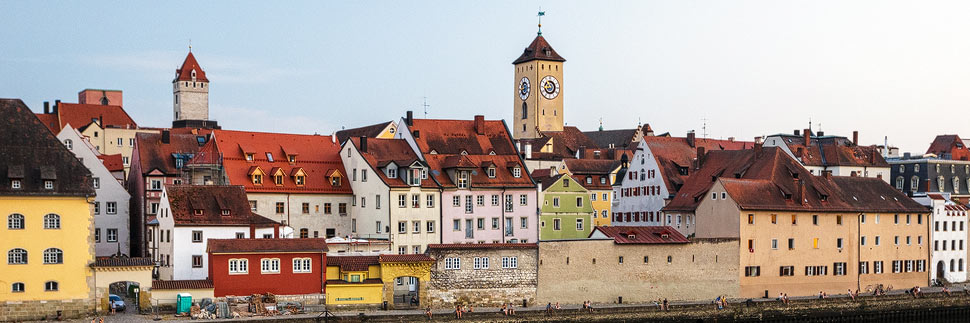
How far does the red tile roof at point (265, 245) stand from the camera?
64.2 m

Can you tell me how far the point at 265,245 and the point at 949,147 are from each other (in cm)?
9512

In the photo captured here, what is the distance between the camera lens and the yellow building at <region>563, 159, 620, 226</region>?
104850 millimetres

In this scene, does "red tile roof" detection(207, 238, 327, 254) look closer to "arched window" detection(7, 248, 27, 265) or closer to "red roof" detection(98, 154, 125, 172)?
"arched window" detection(7, 248, 27, 265)

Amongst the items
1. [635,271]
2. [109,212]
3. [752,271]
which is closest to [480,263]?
[635,271]

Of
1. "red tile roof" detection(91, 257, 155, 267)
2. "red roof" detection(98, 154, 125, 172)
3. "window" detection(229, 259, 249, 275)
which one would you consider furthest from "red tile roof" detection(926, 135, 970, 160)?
"red tile roof" detection(91, 257, 155, 267)

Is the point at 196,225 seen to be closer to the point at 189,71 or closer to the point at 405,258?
the point at 405,258

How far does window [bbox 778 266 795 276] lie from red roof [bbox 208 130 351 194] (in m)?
28.4

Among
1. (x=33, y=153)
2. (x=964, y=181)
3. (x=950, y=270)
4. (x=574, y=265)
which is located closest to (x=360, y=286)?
(x=574, y=265)

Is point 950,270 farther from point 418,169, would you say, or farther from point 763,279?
point 418,169

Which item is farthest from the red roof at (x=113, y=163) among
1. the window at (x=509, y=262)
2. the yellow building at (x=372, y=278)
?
the window at (x=509, y=262)

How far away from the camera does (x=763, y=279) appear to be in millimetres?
78688

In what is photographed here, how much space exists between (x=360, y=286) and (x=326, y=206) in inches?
673

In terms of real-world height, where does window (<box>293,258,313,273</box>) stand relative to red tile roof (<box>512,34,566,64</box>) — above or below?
below

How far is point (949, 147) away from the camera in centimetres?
13712
